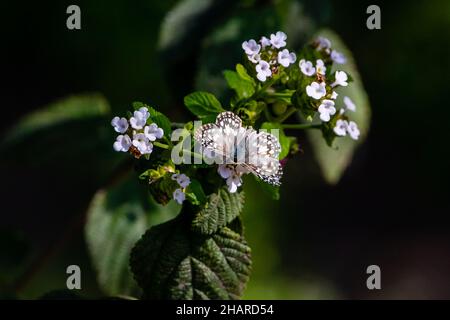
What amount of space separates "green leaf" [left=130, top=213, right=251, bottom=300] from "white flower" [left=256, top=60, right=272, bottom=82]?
173mm

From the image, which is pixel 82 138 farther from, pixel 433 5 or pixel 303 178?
pixel 433 5

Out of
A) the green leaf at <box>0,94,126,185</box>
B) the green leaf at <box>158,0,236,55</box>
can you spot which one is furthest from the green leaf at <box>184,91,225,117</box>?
the green leaf at <box>0,94,126,185</box>

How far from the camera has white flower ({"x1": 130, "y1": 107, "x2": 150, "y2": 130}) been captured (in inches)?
29.4

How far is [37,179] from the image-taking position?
260 centimetres

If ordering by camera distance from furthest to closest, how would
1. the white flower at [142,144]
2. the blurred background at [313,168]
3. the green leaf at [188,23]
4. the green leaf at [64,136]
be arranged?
1. the blurred background at [313,168]
2. the green leaf at [64,136]
3. the green leaf at [188,23]
4. the white flower at [142,144]

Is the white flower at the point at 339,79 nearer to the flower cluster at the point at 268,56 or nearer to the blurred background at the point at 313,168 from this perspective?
the flower cluster at the point at 268,56

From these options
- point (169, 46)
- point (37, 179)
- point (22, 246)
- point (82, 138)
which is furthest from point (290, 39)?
point (37, 179)

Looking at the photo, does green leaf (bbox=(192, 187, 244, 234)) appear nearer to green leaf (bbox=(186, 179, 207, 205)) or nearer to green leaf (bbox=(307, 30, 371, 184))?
green leaf (bbox=(186, 179, 207, 205))

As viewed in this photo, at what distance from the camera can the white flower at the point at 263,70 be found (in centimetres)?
77

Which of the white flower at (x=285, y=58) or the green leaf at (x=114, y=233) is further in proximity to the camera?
the green leaf at (x=114, y=233)

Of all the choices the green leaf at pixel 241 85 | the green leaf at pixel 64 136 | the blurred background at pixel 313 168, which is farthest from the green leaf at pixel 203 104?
the blurred background at pixel 313 168

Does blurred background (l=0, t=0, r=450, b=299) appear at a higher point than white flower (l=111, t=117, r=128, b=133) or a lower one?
higher

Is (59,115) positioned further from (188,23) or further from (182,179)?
(182,179)

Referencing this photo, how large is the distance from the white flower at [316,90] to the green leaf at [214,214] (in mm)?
149
